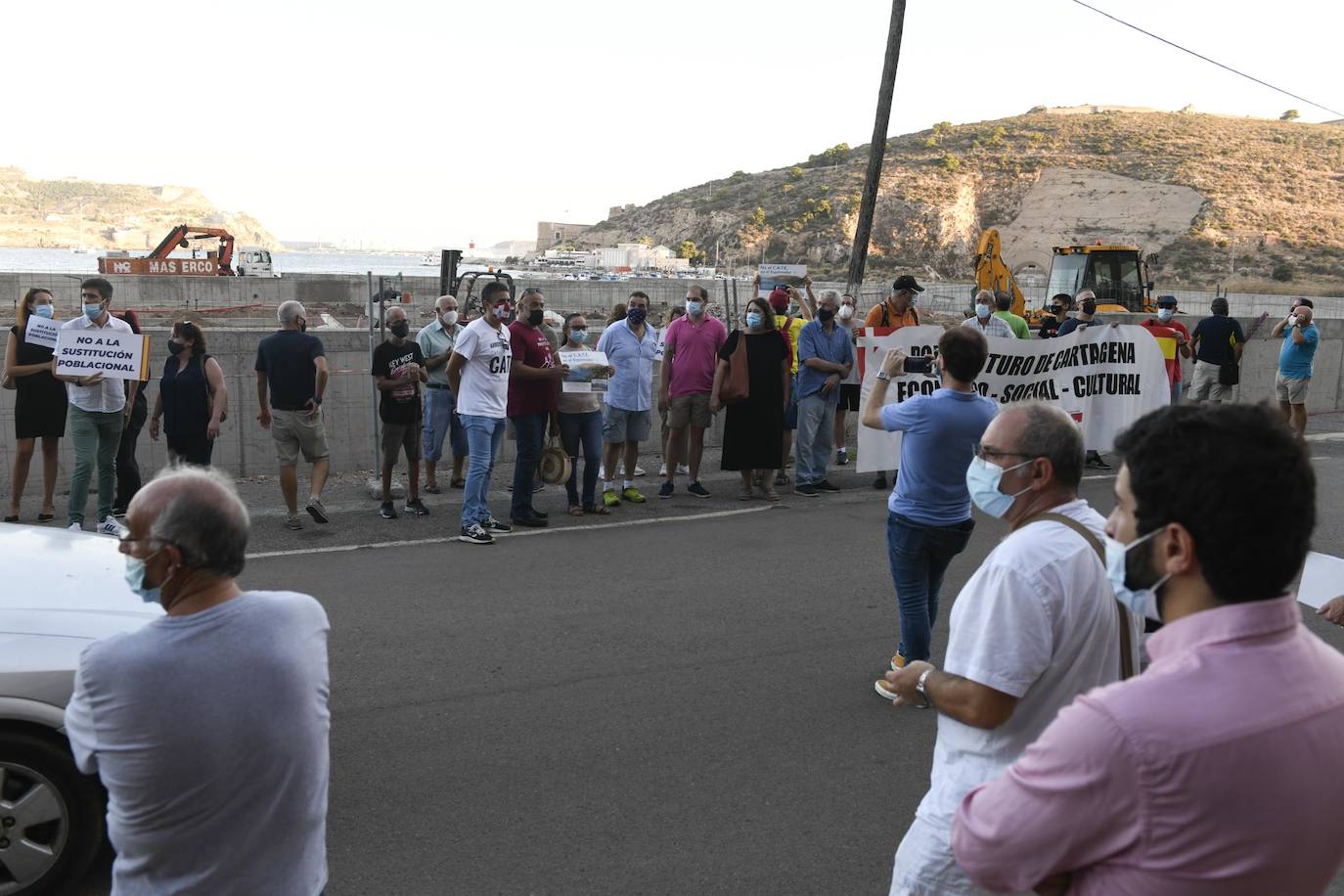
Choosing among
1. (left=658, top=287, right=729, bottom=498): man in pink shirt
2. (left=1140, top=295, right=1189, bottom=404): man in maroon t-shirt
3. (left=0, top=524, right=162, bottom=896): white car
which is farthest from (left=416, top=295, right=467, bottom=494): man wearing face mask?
(left=1140, top=295, right=1189, bottom=404): man in maroon t-shirt

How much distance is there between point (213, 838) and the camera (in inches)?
93.0

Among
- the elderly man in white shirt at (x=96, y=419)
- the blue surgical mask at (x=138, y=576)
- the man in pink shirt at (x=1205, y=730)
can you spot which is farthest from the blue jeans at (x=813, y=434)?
the man in pink shirt at (x=1205, y=730)

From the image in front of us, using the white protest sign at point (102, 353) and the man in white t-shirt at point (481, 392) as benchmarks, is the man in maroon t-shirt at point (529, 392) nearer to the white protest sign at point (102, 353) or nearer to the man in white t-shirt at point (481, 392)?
the man in white t-shirt at point (481, 392)

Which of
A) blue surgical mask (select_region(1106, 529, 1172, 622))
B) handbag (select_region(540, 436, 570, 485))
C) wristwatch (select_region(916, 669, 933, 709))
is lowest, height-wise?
handbag (select_region(540, 436, 570, 485))

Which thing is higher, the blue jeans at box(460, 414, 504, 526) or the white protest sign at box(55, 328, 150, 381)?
the white protest sign at box(55, 328, 150, 381)

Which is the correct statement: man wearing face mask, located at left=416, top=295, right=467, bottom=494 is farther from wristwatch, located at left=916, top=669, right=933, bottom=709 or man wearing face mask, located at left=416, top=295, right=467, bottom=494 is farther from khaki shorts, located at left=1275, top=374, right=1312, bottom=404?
khaki shorts, located at left=1275, top=374, right=1312, bottom=404

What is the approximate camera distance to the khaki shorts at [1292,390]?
49.8ft

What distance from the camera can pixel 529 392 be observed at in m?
9.80

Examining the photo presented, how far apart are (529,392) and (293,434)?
2.04 metres

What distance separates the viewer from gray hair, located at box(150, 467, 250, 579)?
2402 mm

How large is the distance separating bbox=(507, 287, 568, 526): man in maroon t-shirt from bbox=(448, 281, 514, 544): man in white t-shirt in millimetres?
177

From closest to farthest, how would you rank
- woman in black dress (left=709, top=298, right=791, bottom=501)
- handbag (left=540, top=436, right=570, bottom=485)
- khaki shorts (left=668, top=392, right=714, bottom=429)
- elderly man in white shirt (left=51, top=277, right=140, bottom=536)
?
elderly man in white shirt (left=51, top=277, right=140, bottom=536) < handbag (left=540, top=436, right=570, bottom=485) < woman in black dress (left=709, top=298, right=791, bottom=501) < khaki shorts (left=668, top=392, right=714, bottom=429)

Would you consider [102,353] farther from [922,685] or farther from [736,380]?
[922,685]

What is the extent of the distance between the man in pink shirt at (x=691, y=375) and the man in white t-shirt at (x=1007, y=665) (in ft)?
28.1
